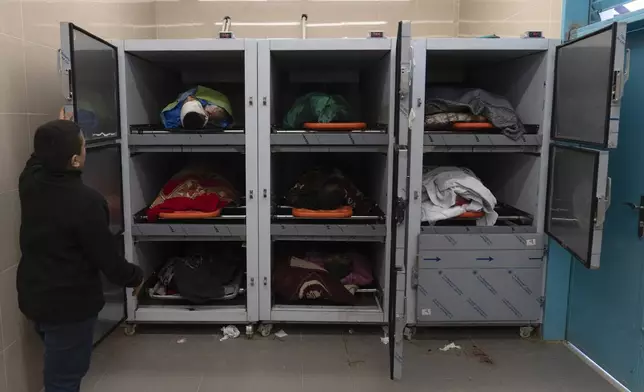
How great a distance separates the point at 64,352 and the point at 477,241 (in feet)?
6.51

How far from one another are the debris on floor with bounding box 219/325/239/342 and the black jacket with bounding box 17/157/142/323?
1.17 metres

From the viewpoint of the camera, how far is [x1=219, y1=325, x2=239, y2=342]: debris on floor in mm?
2833

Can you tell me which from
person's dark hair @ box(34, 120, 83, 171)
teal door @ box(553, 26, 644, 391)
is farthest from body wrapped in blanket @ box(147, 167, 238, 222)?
teal door @ box(553, 26, 644, 391)

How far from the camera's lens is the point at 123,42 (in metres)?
2.62

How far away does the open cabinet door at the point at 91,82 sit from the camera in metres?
1.99

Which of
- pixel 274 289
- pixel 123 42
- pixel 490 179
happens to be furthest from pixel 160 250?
pixel 490 179

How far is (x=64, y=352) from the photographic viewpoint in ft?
5.74

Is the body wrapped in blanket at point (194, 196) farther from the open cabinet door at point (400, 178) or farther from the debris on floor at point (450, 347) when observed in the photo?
the debris on floor at point (450, 347)

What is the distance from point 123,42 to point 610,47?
2279 millimetres

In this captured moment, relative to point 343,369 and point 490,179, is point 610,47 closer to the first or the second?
point 490,179

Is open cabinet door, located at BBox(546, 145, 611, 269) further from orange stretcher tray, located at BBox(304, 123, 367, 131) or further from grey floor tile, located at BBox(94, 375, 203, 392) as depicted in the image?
grey floor tile, located at BBox(94, 375, 203, 392)

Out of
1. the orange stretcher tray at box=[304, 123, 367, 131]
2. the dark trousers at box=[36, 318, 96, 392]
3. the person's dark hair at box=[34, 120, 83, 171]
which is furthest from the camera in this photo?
the orange stretcher tray at box=[304, 123, 367, 131]

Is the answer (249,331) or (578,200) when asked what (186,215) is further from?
(578,200)

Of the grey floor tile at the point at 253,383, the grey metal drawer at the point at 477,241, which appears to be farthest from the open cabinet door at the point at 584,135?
the grey floor tile at the point at 253,383
